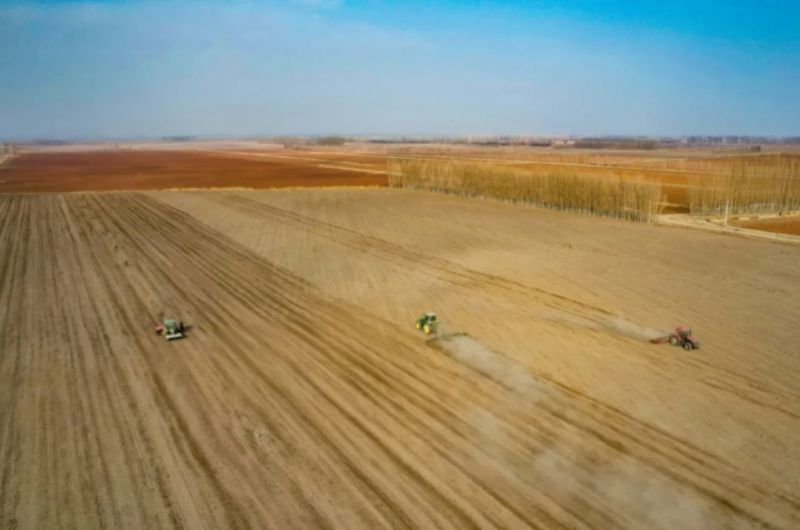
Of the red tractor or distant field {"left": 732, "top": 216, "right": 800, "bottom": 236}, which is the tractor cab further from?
distant field {"left": 732, "top": 216, "right": 800, "bottom": 236}

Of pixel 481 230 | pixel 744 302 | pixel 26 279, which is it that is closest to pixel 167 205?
pixel 26 279

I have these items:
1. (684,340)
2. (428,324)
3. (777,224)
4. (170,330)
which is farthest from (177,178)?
(684,340)

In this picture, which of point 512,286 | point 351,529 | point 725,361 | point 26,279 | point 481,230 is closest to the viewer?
point 351,529

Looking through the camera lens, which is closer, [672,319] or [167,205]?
[672,319]

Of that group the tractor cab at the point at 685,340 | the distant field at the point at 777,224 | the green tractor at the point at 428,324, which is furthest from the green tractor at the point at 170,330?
the distant field at the point at 777,224

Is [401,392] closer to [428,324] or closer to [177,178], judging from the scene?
[428,324]

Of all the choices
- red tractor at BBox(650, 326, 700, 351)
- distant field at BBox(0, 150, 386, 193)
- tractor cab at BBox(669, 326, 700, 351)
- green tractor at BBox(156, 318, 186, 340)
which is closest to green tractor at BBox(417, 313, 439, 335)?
red tractor at BBox(650, 326, 700, 351)

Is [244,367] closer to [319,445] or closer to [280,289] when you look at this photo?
[319,445]
